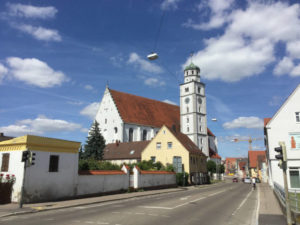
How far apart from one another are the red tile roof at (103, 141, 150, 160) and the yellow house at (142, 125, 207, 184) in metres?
4.37

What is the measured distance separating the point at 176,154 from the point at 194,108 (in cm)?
2690

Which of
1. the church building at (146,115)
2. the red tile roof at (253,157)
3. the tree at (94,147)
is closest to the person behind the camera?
the tree at (94,147)

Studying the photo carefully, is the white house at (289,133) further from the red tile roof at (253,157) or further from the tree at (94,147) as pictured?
the red tile roof at (253,157)

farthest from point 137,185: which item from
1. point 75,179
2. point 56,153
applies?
point 56,153

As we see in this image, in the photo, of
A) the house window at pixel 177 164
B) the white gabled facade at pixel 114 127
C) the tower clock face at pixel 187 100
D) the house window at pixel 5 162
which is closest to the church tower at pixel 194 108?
the tower clock face at pixel 187 100

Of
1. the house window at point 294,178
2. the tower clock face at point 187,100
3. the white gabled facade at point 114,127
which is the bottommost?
the house window at point 294,178

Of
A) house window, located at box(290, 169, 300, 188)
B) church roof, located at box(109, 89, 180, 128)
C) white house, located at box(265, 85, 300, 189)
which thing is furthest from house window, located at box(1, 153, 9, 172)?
church roof, located at box(109, 89, 180, 128)

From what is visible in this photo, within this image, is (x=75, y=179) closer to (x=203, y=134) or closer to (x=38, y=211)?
(x=38, y=211)

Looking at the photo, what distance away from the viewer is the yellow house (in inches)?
1517

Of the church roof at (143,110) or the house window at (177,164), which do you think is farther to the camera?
the church roof at (143,110)

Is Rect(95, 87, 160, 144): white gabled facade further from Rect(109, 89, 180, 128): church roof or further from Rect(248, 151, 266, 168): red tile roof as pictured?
Rect(248, 151, 266, 168): red tile roof

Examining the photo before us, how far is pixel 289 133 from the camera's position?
2833 cm

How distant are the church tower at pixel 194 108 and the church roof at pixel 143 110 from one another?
5253 millimetres

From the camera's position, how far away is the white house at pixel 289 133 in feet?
89.2
